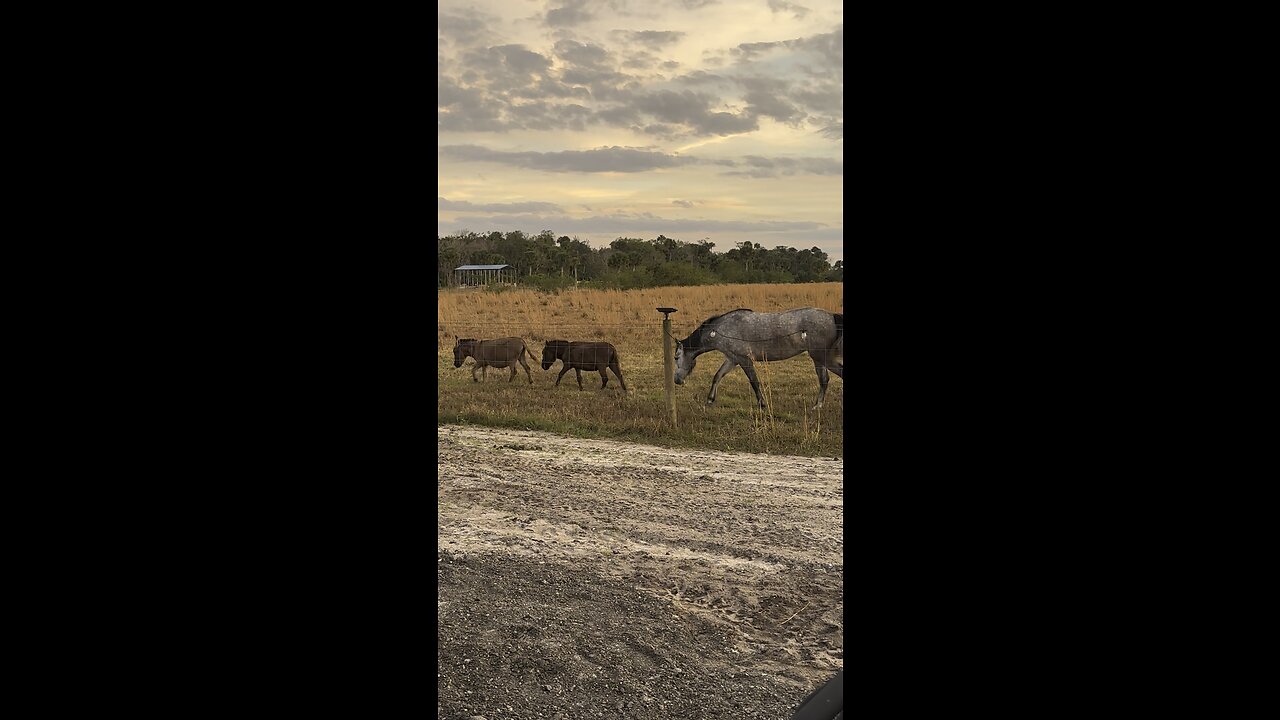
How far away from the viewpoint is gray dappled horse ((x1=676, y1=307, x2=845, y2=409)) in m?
7.32

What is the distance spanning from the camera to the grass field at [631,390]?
6.62m

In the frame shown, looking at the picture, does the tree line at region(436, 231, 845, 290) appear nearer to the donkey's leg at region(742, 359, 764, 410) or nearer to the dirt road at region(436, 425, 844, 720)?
the donkey's leg at region(742, 359, 764, 410)

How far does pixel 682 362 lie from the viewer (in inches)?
285

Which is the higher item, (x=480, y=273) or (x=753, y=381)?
(x=480, y=273)

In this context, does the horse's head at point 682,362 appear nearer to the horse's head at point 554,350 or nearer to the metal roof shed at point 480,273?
the horse's head at point 554,350

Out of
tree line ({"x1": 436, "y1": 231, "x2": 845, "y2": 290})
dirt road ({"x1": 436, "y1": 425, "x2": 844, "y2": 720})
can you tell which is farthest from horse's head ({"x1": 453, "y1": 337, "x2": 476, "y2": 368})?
tree line ({"x1": 436, "y1": 231, "x2": 845, "y2": 290})

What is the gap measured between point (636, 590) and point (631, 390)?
490cm

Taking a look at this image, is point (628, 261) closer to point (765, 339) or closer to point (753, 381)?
point (765, 339)

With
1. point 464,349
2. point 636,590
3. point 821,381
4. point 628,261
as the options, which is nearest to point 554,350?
point 464,349

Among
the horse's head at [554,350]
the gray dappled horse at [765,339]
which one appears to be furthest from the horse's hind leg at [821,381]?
the horse's head at [554,350]

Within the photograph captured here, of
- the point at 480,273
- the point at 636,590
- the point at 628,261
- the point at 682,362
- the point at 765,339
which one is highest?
the point at 628,261

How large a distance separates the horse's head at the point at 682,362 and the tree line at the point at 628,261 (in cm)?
664

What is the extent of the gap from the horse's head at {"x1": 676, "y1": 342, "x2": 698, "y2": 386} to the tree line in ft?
21.8
